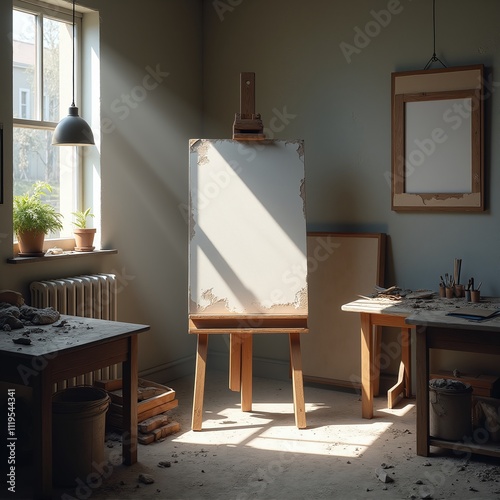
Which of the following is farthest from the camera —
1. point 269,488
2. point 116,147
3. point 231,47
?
point 231,47

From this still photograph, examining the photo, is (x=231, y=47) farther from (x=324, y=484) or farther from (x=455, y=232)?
(x=324, y=484)

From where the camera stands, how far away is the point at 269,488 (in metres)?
3.55

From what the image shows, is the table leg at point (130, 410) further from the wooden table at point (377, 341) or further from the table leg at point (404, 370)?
the table leg at point (404, 370)

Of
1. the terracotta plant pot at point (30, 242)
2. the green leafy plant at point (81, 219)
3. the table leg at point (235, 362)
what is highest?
the green leafy plant at point (81, 219)

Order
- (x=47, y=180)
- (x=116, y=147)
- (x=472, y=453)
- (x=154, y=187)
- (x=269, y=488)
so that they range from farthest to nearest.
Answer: (x=154, y=187), (x=116, y=147), (x=47, y=180), (x=472, y=453), (x=269, y=488)

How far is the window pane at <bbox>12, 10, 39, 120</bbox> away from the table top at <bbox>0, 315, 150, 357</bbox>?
144cm

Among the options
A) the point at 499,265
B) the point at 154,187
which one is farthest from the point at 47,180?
the point at 499,265

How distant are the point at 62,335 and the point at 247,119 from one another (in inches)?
76.2

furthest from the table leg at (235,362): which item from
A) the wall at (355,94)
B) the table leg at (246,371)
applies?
the wall at (355,94)

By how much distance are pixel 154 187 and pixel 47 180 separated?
93cm

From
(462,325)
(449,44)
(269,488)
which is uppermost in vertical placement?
(449,44)

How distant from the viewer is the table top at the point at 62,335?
10.4 ft

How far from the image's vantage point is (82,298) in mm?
4492

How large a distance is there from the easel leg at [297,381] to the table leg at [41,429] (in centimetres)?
175
